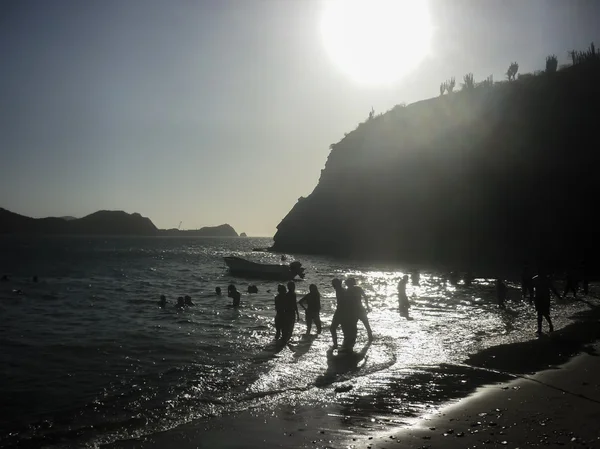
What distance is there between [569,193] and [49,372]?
68.9 m

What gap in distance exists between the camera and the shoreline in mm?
6859

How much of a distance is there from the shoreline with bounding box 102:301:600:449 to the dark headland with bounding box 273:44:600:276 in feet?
169

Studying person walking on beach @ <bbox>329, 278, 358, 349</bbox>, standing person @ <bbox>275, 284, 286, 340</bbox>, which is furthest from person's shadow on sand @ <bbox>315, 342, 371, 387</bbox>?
standing person @ <bbox>275, 284, 286, 340</bbox>

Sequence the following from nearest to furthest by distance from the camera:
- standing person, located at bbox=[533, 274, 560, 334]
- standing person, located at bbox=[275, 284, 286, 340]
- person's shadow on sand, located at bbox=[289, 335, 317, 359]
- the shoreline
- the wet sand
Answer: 1. the wet sand
2. the shoreline
3. person's shadow on sand, located at bbox=[289, 335, 317, 359]
4. standing person, located at bbox=[533, 274, 560, 334]
5. standing person, located at bbox=[275, 284, 286, 340]

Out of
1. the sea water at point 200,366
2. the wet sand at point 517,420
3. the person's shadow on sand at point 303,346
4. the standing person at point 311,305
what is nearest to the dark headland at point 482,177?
→ the sea water at point 200,366

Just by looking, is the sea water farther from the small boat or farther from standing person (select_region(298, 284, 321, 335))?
the small boat

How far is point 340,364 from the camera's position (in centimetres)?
1205

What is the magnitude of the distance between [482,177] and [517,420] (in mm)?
73686

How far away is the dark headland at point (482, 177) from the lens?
65.5m

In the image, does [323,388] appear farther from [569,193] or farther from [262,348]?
[569,193]

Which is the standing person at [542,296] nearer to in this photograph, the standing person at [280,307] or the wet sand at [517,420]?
the wet sand at [517,420]

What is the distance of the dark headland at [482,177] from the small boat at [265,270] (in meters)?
25.2

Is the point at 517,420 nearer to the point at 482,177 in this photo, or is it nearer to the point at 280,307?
the point at 280,307

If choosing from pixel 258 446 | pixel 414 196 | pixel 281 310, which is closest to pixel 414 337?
pixel 281 310
